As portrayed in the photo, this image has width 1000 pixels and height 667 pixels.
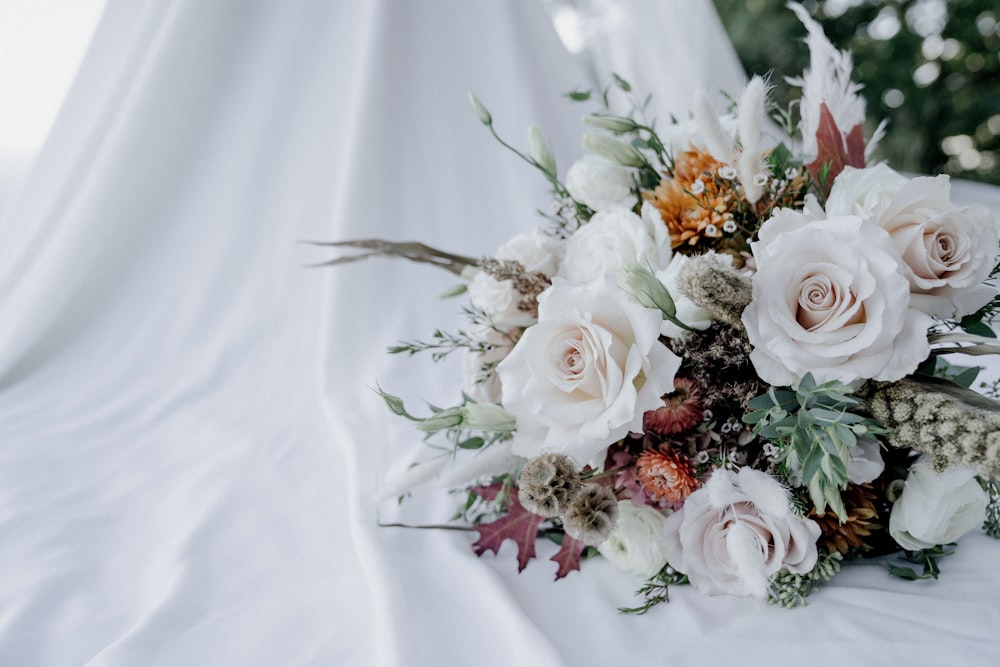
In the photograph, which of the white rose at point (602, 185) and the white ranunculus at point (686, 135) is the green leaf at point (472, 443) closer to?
the white rose at point (602, 185)

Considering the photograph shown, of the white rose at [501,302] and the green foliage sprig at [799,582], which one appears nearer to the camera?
the green foliage sprig at [799,582]

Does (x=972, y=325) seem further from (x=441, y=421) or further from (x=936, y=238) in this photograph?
(x=441, y=421)

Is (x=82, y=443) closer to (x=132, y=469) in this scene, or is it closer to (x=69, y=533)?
(x=132, y=469)

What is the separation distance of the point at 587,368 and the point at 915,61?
12.6ft

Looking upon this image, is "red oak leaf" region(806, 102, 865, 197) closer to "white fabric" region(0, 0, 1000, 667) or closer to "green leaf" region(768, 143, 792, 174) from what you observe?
"green leaf" region(768, 143, 792, 174)

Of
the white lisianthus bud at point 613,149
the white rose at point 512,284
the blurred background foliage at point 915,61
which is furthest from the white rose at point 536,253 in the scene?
the blurred background foliage at point 915,61

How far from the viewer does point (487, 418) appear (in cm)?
80

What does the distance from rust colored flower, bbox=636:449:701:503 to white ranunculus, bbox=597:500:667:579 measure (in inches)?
1.3

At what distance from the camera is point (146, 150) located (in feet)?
5.35

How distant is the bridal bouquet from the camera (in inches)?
25.0

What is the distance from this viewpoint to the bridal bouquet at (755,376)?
636mm

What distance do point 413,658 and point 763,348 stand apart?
1.47 ft

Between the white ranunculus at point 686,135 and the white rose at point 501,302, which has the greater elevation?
the white ranunculus at point 686,135

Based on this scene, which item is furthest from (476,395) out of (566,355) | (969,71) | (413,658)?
(969,71)
